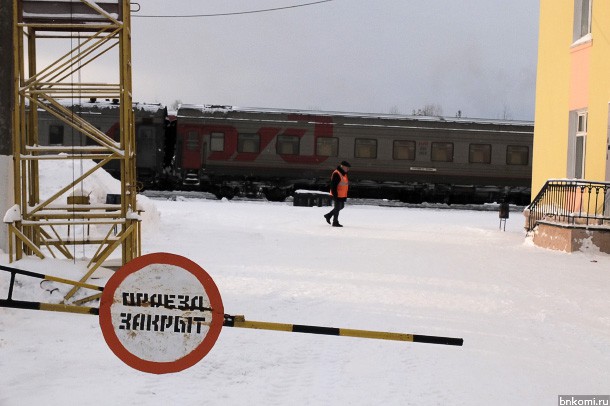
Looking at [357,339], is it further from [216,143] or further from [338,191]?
[216,143]

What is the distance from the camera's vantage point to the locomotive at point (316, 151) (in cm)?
2825

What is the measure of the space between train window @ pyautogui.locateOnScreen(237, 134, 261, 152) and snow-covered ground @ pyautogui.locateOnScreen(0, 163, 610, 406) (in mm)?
15177

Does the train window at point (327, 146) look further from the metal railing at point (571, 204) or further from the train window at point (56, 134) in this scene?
the metal railing at point (571, 204)

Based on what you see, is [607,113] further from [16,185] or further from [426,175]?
[426,175]

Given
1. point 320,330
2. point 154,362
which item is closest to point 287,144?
point 320,330

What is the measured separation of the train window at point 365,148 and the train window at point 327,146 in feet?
3.07

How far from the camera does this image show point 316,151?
1134 inches

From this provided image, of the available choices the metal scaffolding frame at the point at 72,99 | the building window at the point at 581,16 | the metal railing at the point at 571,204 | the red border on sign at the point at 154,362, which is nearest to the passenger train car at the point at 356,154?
the metal railing at the point at 571,204

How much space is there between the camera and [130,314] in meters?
3.85

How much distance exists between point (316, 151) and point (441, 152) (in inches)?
A: 235

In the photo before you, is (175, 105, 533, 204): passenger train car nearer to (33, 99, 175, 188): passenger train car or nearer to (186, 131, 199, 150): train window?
(186, 131, 199, 150): train window

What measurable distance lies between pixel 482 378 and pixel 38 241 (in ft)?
20.8

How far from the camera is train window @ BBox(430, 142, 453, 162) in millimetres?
29406

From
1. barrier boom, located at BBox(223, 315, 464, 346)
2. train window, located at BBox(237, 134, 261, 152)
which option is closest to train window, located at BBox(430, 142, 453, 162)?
train window, located at BBox(237, 134, 261, 152)
